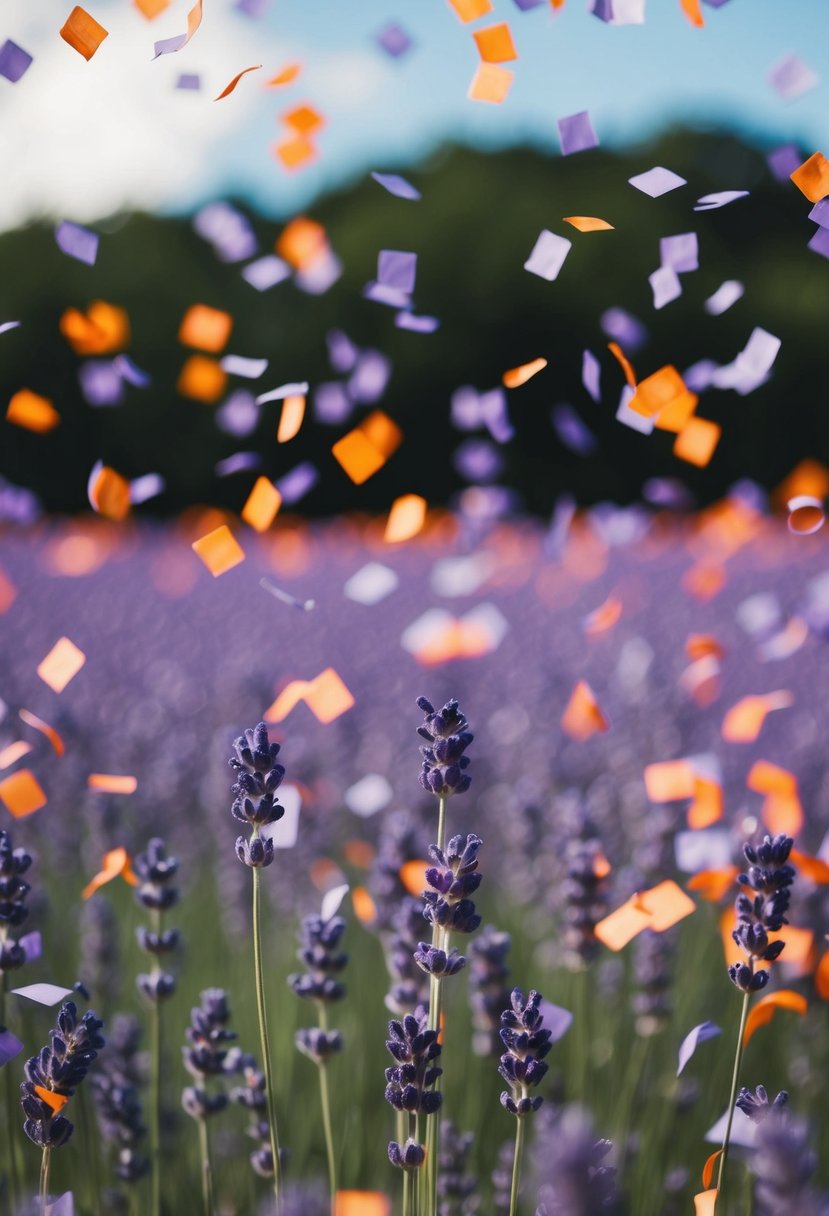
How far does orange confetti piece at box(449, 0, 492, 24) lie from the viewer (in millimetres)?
Answer: 1665

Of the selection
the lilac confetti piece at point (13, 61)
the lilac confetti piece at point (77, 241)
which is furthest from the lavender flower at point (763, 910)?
the lilac confetti piece at point (13, 61)

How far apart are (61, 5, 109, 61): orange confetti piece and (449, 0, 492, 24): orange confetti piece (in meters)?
0.50

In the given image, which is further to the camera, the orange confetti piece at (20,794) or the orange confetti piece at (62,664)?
the orange confetti piece at (20,794)

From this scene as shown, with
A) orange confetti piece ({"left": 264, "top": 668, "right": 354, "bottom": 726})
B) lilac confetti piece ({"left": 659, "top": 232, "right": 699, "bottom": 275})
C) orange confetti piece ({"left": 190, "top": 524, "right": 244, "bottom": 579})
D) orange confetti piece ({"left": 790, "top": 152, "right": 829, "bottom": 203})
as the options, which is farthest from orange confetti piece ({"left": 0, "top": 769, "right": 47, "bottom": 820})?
A: orange confetti piece ({"left": 790, "top": 152, "right": 829, "bottom": 203})

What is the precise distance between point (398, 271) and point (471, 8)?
392mm

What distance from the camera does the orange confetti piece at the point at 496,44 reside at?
1777 millimetres

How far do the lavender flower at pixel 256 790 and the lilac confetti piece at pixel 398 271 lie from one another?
94 centimetres

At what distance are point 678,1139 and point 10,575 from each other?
20.4 ft

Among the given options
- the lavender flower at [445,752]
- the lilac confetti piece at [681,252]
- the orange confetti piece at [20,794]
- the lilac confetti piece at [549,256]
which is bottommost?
the orange confetti piece at [20,794]

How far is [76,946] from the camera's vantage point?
8.89 feet

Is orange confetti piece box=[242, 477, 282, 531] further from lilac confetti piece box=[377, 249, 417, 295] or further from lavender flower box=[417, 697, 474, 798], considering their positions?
lavender flower box=[417, 697, 474, 798]

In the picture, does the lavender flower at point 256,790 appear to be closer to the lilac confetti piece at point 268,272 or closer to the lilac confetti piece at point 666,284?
the lilac confetti piece at point 666,284

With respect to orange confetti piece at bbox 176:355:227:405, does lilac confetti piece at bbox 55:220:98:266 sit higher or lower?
higher

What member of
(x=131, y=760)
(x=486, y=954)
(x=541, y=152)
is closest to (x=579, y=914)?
(x=486, y=954)
